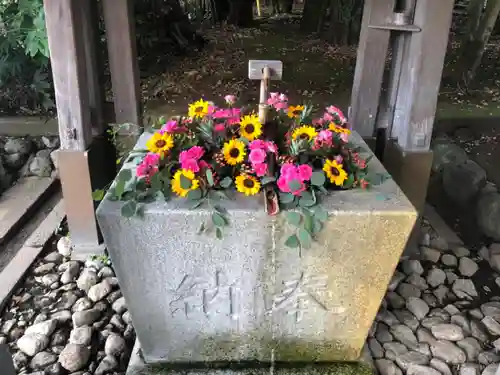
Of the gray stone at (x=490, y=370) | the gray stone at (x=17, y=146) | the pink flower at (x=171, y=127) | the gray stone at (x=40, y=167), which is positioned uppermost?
the pink flower at (x=171, y=127)

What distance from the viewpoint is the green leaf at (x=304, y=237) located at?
1.55 metres

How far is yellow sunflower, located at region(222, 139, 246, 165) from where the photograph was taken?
5.35 feet

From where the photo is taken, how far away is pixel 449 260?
2707 millimetres

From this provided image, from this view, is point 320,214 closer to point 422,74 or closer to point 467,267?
point 422,74

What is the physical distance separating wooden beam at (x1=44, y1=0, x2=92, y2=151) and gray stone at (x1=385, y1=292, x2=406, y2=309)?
1.67 meters

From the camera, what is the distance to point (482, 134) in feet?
14.4

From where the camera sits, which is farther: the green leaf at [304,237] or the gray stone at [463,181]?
the gray stone at [463,181]

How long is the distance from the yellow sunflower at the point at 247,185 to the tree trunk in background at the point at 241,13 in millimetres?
8550

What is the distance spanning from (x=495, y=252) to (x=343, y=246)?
62.4 inches

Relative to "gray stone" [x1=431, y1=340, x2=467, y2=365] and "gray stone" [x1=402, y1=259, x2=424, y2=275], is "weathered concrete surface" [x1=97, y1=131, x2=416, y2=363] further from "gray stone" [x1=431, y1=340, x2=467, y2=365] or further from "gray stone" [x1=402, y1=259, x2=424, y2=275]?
"gray stone" [x1=402, y1=259, x2=424, y2=275]

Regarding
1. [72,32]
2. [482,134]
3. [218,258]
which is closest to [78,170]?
[72,32]

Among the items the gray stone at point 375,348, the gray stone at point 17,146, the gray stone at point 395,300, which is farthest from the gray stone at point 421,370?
the gray stone at point 17,146

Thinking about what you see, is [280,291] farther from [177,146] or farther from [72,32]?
[72,32]

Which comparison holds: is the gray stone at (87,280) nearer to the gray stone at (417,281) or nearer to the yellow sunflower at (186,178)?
the yellow sunflower at (186,178)
